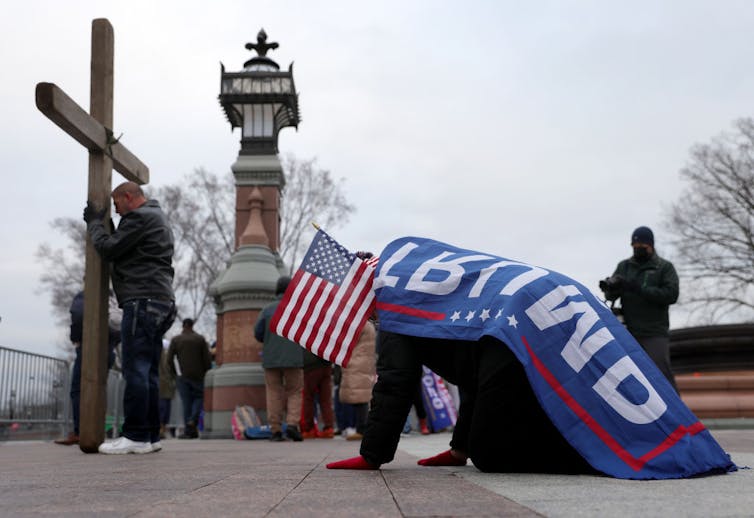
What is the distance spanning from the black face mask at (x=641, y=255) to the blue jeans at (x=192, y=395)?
288 inches

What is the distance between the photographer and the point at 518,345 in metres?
3.35

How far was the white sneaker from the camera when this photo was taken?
5.56m

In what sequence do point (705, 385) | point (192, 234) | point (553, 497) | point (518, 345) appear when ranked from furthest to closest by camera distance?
point (192, 234) < point (705, 385) < point (518, 345) < point (553, 497)

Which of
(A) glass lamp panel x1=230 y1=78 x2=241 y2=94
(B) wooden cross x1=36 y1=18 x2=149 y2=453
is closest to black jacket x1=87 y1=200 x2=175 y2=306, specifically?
(B) wooden cross x1=36 y1=18 x2=149 y2=453

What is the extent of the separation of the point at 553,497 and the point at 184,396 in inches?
407

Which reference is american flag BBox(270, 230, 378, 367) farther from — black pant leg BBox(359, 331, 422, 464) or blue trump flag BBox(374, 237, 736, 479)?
black pant leg BBox(359, 331, 422, 464)

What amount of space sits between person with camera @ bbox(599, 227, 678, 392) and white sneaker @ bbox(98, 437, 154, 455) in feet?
12.6

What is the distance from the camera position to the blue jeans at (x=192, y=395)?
12.0 m

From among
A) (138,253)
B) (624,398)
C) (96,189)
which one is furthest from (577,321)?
(96,189)

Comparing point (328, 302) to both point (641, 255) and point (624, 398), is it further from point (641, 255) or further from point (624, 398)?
point (641, 255)

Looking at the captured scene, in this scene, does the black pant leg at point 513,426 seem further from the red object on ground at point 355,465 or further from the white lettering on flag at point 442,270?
the red object on ground at point 355,465

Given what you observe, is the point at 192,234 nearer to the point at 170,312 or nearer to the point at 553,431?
the point at 170,312

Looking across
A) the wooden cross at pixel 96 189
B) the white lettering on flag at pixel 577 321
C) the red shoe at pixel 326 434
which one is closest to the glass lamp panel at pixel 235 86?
the red shoe at pixel 326 434

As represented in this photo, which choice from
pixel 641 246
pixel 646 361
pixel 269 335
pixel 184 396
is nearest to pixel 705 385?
pixel 641 246
